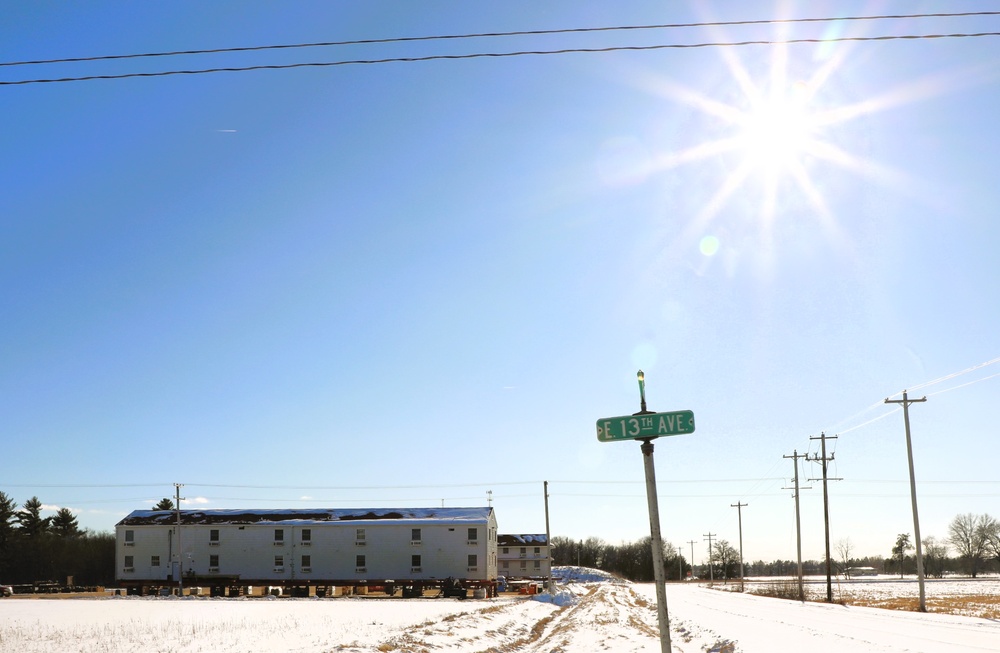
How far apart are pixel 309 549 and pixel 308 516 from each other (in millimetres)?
4327

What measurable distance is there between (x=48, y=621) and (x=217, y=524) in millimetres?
39278

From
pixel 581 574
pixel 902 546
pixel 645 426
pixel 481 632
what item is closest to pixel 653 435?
pixel 645 426

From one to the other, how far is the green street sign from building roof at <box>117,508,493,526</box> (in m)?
63.0

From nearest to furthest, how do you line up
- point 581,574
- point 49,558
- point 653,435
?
point 653,435 < point 49,558 < point 581,574

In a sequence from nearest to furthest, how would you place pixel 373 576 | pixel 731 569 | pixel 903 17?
1. pixel 903 17
2. pixel 373 576
3. pixel 731 569

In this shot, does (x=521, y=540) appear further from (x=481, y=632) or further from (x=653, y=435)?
(x=653, y=435)

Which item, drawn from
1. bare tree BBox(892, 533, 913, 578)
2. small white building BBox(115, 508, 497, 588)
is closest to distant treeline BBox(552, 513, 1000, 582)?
bare tree BBox(892, 533, 913, 578)

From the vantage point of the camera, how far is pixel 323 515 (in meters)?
73.5

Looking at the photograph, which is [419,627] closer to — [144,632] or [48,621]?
[144,632]

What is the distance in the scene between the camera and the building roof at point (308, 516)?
71125 millimetres

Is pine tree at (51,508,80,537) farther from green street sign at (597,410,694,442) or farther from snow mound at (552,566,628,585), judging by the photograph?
green street sign at (597,410,694,442)

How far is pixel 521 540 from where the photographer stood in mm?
113625

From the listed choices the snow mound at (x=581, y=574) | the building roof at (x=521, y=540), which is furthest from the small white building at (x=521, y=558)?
the snow mound at (x=581, y=574)

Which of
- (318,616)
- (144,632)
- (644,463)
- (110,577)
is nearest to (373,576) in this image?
(318,616)
